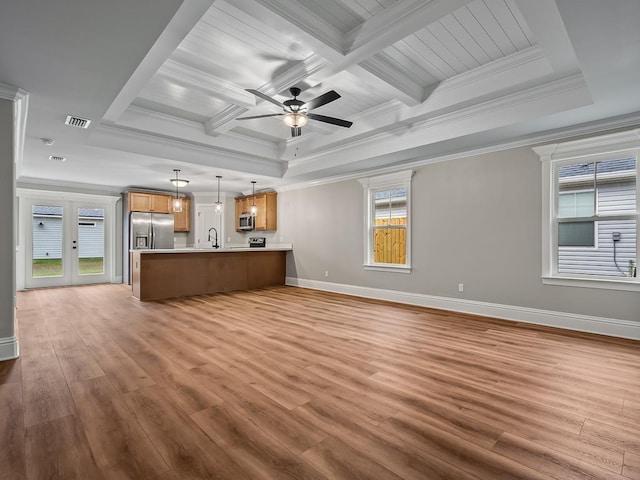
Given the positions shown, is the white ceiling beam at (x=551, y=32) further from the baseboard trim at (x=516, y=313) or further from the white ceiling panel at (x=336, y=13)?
the baseboard trim at (x=516, y=313)

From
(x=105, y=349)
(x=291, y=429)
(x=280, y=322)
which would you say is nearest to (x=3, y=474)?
(x=291, y=429)

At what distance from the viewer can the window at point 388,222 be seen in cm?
596

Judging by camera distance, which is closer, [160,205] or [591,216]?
[591,216]

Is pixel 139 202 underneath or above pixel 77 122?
underneath

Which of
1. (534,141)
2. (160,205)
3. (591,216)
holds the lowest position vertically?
(591,216)

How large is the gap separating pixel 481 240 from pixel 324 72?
11.0 feet

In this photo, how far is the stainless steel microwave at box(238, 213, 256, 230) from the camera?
8.92 metres

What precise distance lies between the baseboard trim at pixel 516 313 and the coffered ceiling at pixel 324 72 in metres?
2.32

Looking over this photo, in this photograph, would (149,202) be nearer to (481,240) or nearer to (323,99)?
(323,99)

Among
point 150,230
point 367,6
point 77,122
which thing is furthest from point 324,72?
point 150,230

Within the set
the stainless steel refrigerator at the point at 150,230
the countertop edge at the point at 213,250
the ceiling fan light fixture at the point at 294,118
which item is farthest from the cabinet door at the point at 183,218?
the ceiling fan light fixture at the point at 294,118

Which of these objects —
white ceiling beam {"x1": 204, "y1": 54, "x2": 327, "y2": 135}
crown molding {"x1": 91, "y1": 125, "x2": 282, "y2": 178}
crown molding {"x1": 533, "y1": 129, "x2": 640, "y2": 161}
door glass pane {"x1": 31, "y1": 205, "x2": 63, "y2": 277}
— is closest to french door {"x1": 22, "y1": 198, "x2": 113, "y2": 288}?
door glass pane {"x1": 31, "y1": 205, "x2": 63, "y2": 277}

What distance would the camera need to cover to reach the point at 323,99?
11.5 feet

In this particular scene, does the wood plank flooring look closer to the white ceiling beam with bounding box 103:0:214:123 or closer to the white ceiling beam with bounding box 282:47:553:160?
the white ceiling beam with bounding box 103:0:214:123
